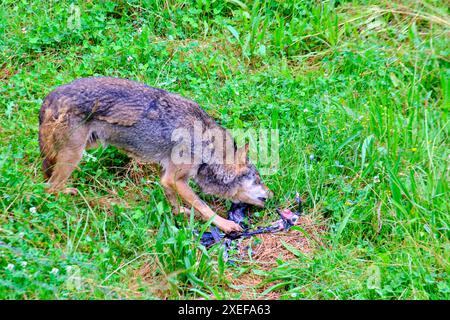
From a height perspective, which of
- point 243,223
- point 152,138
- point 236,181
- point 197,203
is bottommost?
point 243,223

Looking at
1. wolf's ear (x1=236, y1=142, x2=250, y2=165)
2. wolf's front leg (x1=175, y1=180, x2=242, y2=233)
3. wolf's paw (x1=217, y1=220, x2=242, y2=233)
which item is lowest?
wolf's paw (x1=217, y1=220, x2=242, y2=233)

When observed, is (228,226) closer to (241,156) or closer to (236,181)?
(236,181)

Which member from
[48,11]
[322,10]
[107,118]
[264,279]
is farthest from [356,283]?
[48,11]

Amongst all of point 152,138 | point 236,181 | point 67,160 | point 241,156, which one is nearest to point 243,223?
point 236,181

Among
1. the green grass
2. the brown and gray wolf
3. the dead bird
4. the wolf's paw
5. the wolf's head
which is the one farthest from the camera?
the wolf's head

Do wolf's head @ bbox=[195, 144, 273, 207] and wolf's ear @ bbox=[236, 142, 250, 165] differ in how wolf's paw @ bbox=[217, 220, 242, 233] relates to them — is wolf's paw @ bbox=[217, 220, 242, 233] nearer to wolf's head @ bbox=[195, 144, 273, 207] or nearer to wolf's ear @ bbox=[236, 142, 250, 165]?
wolf's head @ bbox=[195, 144, 273, 207]

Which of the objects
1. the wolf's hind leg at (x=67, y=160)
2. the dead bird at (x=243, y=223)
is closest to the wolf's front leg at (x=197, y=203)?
the dead bird at (x=243, y=223)

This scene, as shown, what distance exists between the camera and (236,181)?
6.53m

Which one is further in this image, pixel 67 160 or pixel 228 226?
pixel 228 226

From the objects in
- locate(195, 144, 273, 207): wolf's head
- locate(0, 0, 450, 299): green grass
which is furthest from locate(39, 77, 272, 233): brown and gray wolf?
locate(0, 0, 450, 299): green grass

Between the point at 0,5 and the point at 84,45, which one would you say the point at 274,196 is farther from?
the point at 0,5

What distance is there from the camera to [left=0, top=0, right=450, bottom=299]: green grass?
5320 millimetres

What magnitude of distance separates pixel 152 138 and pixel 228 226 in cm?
110

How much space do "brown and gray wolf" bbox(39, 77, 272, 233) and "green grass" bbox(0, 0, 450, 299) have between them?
0.24 metres
